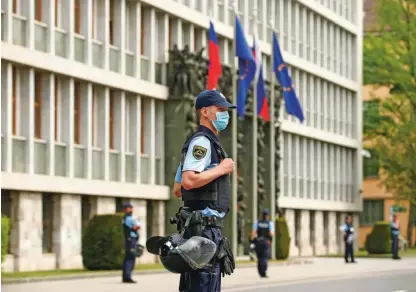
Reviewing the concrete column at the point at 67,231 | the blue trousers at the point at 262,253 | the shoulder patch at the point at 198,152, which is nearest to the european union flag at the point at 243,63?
the concrete column at the point at 67,231

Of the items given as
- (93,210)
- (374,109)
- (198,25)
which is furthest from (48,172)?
(374,109)

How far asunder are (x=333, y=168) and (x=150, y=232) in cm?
2855

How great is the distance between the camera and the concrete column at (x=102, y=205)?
49.3 metres

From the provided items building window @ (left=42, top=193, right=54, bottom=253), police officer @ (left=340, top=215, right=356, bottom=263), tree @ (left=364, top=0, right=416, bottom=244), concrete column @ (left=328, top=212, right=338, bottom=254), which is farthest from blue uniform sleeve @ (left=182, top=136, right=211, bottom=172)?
tree @ (left=364, top=0, right=416, bottom=244)

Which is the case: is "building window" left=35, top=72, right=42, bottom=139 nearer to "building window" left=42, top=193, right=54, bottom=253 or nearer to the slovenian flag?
"building window" left=42, top=193, right=54, bottom=253

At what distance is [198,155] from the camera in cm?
1080

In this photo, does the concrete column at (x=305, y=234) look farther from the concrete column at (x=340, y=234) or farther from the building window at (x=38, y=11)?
the building window at (x=38, y=11)

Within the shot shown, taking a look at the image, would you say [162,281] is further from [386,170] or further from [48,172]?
[386,170]

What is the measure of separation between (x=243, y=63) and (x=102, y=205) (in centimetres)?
722

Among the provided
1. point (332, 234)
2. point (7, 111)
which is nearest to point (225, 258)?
point (7, 111)

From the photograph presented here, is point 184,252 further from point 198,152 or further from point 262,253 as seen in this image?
point 262,253

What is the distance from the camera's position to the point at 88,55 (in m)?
48.4

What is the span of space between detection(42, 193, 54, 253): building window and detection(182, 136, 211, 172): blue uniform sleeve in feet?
115

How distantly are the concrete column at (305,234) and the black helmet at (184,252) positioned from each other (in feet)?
207
